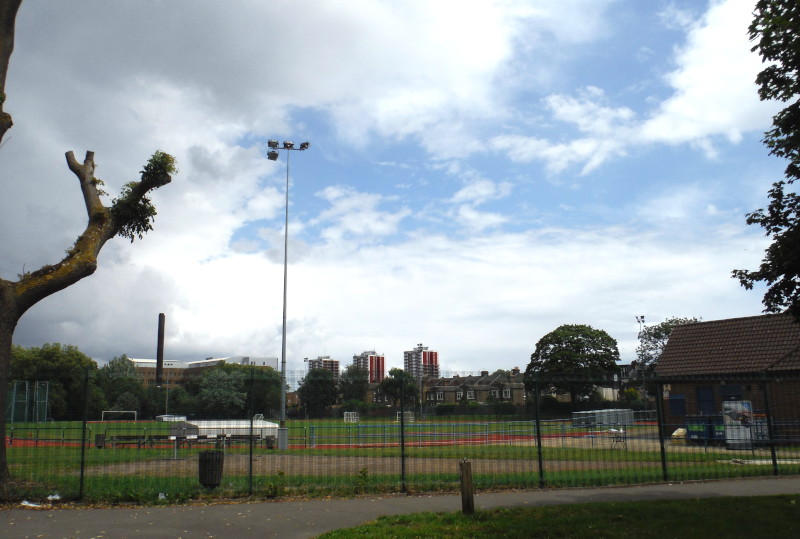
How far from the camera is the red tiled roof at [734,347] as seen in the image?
29016 mm

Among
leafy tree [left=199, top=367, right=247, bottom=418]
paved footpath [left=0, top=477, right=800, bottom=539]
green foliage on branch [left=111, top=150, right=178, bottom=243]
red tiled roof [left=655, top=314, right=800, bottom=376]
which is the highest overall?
green foliage on branch [left=111, top=150, right=178, bottom=243]

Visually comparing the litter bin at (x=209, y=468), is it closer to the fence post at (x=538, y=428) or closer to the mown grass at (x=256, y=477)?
the mown grass at (x=256, y=477)

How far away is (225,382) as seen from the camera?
12.8 meters

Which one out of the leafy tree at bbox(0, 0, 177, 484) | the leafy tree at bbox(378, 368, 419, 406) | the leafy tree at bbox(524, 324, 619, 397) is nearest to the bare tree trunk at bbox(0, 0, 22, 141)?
the leafy tree at bbox(0, 0, 177, 484)

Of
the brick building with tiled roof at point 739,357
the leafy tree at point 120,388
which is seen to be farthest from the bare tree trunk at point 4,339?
the brick building with tiled roof at point 739,357

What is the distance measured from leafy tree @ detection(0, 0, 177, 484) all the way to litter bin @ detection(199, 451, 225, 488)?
347 cm

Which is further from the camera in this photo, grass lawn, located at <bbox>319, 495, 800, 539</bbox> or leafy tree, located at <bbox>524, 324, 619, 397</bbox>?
leafy tree, located at <bbox>524, 324, 619, 397</bbox>

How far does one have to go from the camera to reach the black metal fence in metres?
12.1

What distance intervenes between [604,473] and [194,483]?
354 inches

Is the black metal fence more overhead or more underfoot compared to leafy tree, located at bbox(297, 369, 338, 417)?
more underfoot

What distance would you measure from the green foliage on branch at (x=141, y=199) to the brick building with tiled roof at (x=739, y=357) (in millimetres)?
17498

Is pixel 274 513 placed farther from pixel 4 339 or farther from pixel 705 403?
pixel 705 403

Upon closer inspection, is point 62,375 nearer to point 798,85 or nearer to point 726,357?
point 798,85

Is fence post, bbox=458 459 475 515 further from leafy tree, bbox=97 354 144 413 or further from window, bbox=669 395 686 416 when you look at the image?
window, bbox=669 395 686 416
